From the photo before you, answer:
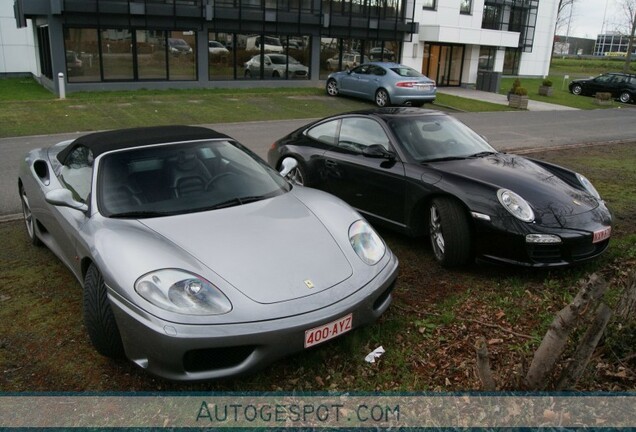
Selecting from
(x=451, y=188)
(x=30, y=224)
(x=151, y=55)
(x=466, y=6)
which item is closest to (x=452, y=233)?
(x=451, y=188)

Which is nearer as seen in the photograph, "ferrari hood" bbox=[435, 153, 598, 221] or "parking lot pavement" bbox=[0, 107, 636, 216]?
"ferrari hood" bbox=[435, 153, 598, 221]

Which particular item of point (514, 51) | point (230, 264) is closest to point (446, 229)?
point (230, 264)

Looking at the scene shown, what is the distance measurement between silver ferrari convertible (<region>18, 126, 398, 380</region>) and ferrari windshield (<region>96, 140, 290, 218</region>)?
1cm

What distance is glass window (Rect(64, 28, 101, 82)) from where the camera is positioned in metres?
20.3

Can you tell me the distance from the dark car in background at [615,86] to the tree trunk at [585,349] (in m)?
29.2

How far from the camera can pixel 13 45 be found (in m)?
26.8

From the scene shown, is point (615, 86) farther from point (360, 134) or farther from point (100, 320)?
point (100, 320)

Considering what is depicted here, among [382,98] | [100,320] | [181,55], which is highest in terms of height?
[181,55]

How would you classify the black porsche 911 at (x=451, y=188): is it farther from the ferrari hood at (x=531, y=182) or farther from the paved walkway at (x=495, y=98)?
the paved walkway at (x=495, y=98)

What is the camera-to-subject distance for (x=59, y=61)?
20156 mm

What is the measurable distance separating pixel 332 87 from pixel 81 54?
9931 mm

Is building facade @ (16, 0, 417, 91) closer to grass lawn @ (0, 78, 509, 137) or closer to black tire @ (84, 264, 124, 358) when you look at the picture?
grass lawn @ (0, 78, 509, 137)

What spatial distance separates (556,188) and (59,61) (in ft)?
65.8

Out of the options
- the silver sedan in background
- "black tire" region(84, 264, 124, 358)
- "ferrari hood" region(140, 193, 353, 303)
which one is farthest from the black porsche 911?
the silver sedan in background
